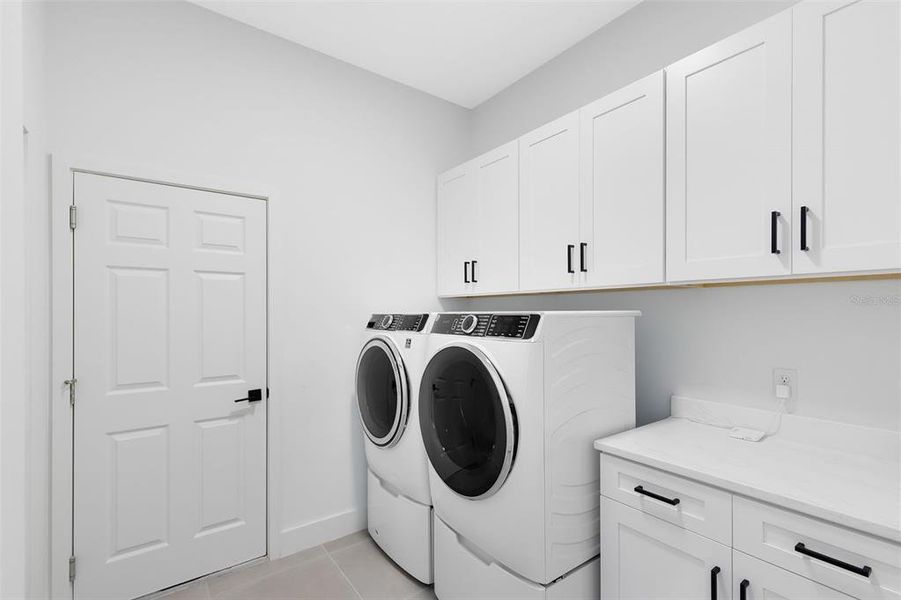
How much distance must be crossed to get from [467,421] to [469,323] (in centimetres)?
41

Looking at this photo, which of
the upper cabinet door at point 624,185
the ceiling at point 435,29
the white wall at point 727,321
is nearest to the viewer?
the white wall at point 727,321

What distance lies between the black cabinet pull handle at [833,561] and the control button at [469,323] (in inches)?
45.9

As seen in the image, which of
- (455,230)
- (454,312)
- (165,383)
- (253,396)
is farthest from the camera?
(455,230)

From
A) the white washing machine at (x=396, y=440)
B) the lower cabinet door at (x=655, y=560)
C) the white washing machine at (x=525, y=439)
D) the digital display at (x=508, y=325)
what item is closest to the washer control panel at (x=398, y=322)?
the white washing machine at (x=396, y=440)

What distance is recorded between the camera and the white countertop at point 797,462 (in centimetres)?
107

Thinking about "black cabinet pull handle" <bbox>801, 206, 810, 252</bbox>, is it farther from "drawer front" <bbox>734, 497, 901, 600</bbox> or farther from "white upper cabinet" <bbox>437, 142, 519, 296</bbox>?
"white upper cabinet" <bbox>437, 142, 519, 296</bbox>

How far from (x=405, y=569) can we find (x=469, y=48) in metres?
2.88

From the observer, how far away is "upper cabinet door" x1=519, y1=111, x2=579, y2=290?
199 cm

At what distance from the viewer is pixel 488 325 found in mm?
1698

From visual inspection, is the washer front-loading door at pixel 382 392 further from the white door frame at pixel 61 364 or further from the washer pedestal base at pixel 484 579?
the white door frame at pixel 61 364

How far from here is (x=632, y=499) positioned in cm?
149

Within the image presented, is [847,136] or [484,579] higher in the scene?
[847,136]

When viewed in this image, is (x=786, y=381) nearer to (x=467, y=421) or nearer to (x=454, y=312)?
(x=467, y=421)

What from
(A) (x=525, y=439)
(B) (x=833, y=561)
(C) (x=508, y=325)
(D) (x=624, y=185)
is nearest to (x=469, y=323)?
(C) (x=508, y=325)
